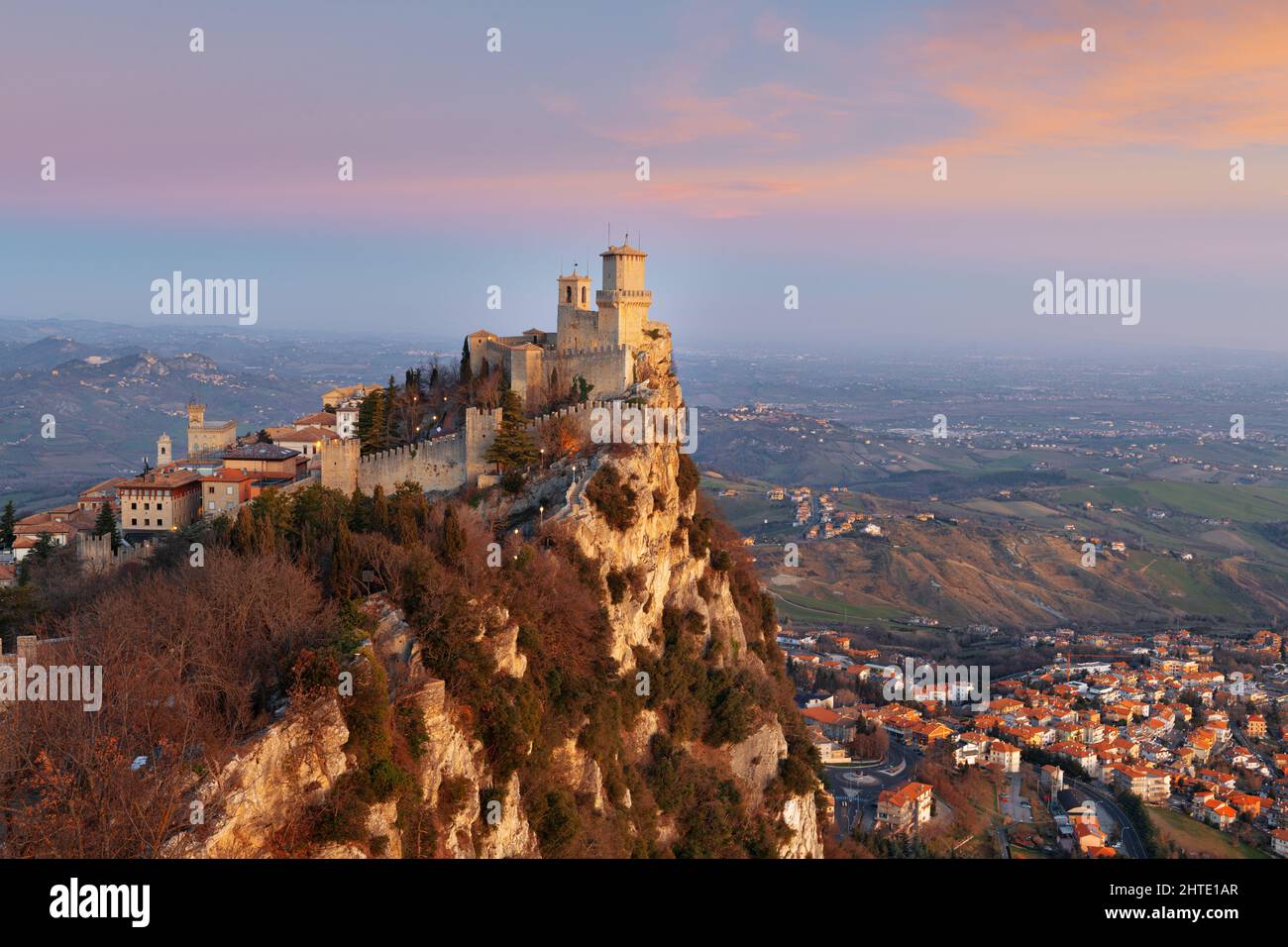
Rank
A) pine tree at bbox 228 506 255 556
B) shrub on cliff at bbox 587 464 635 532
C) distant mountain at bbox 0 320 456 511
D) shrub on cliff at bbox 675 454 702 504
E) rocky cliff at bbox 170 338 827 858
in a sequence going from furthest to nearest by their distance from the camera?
distant mountain at bbox 0 320 456 511
shrub on cliff at bbox 675 454 702 504
shrub on cliff at bbox 587 464 635 532
pine tree at bbox 228 506 255 556
rocky cliff at bbox 170 338 827 858

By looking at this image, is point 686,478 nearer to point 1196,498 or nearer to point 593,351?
point 593,351

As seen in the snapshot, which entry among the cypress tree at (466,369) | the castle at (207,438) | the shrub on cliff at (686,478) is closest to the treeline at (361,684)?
the shrub on cliff at (686,478)

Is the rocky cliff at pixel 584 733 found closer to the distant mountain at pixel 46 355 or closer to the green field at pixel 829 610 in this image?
the green field at pixel 829 610

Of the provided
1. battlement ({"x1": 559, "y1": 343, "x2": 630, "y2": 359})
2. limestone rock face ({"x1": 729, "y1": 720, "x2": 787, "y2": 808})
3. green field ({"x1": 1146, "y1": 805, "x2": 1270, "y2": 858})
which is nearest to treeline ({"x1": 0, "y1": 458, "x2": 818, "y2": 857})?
limestone rock face ({"x1": 729, "y1": 720, "x2": 787, "y2": 808})

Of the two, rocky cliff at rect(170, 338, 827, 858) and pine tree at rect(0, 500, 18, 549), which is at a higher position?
pine tree at rect(0, 500, 18, 549)

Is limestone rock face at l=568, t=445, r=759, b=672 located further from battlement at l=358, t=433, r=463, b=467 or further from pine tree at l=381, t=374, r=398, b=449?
pine tree at l=381, t=374, r=398, b=449
